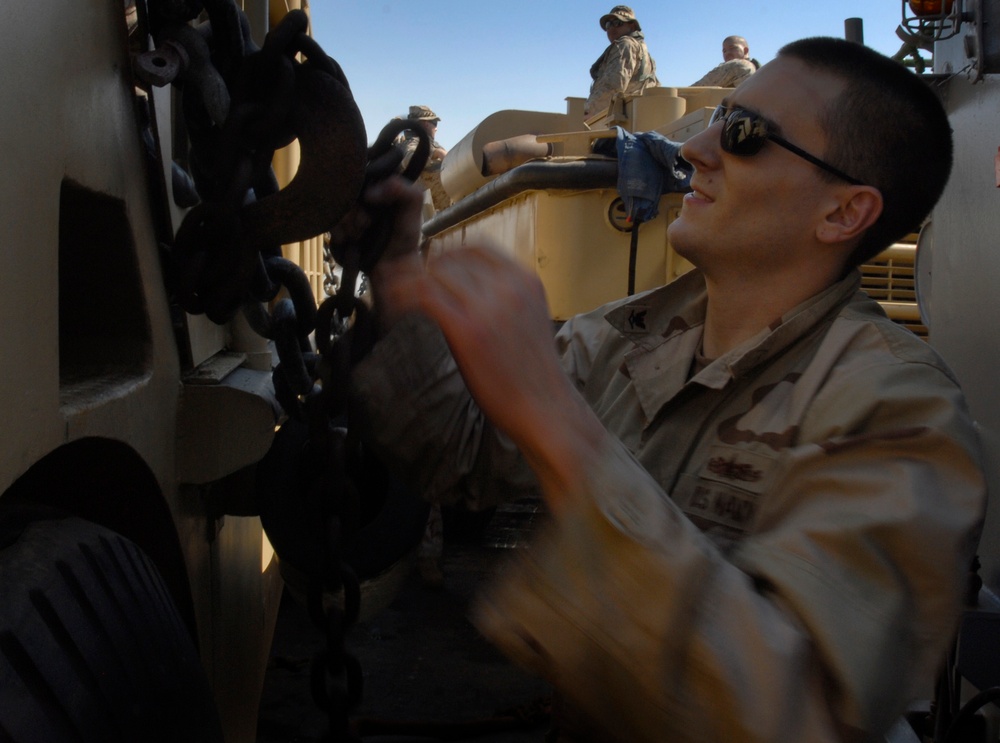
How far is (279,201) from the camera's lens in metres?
1.33

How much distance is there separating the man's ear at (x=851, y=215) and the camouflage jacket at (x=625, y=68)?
22.7ft

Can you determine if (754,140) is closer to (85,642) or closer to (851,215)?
(851,215)

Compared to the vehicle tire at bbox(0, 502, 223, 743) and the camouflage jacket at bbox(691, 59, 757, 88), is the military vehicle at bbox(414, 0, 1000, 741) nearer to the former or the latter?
the vehicle tire at bbox(0, 502, 223, 743)

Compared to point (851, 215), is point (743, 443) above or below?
below

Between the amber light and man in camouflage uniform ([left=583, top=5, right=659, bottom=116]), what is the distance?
569cm

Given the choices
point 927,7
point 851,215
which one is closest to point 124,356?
point 851,215

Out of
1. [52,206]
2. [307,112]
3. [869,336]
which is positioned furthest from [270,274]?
[869,336]

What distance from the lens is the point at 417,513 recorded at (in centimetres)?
168

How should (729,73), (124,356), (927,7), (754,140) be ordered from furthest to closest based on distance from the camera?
1. (729,73)
2. (927,7)
3. (754,140)
4. (124,356)

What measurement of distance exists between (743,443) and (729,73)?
6.93m

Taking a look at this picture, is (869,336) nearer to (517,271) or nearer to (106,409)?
(517,271)

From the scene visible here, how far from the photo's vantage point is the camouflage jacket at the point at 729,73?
763 centimetres

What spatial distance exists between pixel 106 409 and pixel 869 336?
3.11 ft

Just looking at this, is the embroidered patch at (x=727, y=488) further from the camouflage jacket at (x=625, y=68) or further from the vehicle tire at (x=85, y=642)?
the camouflage jacket at (x=625, y=68)
